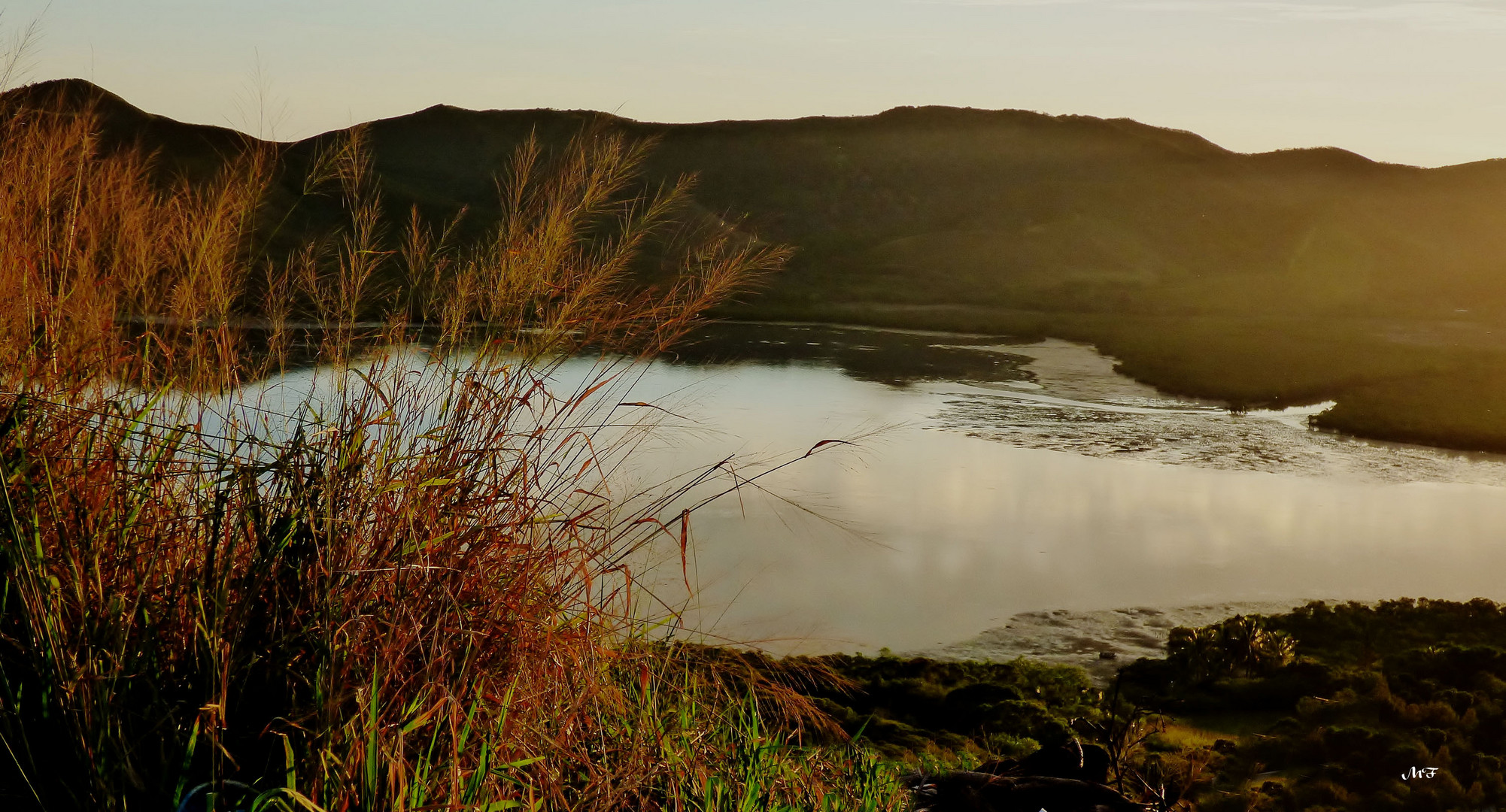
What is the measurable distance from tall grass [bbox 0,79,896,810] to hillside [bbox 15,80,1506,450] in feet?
60.2

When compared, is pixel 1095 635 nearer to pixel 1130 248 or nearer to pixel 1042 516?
pixel 1042 516

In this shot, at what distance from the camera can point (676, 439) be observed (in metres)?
3.02

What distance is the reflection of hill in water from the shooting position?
71.5ft

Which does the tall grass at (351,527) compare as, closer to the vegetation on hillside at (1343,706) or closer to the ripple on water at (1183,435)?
the vegetation on hillside at (1343,706)

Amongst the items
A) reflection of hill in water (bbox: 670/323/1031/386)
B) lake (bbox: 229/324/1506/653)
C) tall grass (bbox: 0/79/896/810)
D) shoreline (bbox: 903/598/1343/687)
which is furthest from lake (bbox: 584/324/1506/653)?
reflection of hill in water (bbox: 670/323/1031/386)

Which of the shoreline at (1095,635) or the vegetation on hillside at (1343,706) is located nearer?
the vegetation on hillside at (1343,706)

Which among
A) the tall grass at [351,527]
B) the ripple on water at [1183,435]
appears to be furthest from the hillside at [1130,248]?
the tall grass at [351,527]

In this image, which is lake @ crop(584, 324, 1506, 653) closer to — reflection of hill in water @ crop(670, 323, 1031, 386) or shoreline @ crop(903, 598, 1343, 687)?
shoreline @ crop(903, 598, 1343, 687)

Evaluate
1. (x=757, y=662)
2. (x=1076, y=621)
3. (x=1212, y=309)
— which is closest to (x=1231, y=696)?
(x=1076, y=621)

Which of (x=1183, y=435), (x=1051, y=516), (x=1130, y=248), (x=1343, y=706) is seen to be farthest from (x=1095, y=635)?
(x=1130, y=248)

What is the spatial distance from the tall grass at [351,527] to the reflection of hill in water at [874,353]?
49.3 ft

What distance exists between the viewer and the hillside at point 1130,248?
25.4 m

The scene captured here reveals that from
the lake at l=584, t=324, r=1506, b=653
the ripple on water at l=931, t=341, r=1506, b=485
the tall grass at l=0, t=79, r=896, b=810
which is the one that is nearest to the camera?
the tall grass at l=0, t=79, r=896, b=810

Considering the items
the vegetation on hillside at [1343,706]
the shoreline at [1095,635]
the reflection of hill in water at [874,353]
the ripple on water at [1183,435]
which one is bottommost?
the shoreline at [1095,635]
